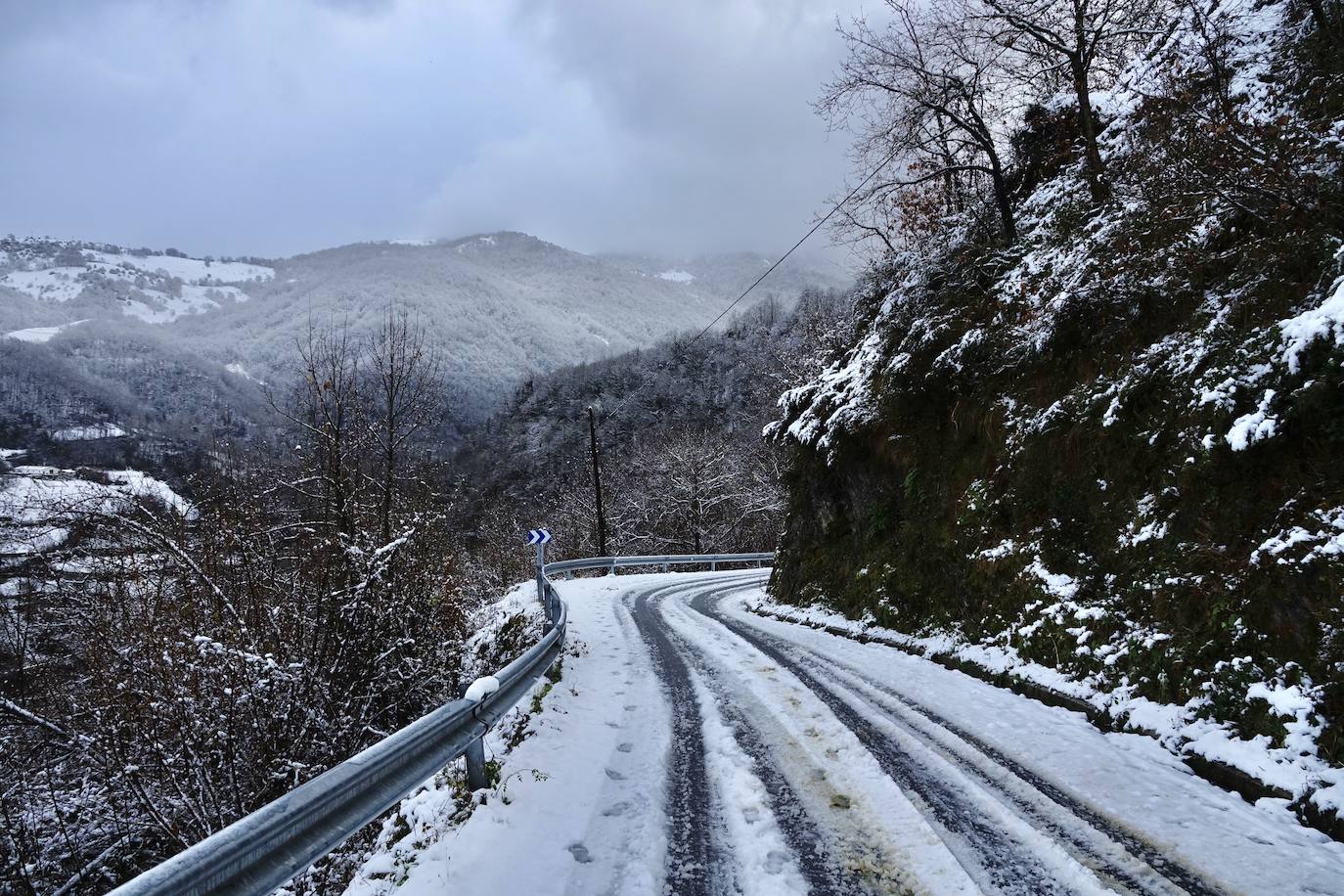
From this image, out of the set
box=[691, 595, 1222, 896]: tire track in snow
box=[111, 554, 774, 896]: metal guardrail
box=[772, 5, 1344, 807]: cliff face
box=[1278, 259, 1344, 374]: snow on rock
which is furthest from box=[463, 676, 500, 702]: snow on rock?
box=[1278, 259, 1344, 374]: snow on rock

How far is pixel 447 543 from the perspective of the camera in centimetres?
1134

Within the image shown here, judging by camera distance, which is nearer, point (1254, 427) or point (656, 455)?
point (1254, 427)

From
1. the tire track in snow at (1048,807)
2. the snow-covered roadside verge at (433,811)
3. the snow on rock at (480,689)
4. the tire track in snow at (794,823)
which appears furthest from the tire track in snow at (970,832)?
the snow on rock at (480,689)

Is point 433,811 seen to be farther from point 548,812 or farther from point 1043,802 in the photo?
point 1043,802

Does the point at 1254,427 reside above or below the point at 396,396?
below

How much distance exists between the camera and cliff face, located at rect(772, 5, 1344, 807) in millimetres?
4668

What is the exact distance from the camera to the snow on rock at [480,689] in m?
4.29

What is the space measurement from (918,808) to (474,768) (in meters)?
2.93

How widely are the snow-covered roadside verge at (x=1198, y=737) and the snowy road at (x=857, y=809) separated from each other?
0.14 metres

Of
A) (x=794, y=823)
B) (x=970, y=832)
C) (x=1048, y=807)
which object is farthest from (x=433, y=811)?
(x=1048, y=807)

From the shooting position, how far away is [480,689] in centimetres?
439

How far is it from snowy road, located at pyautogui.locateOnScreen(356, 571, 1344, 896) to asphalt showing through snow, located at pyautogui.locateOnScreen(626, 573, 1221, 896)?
0.04 ft

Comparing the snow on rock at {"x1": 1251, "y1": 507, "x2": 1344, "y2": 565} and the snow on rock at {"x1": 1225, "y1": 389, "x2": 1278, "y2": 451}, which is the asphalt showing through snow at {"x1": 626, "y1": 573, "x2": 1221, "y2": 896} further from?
the snow on rock at {"x1": 1225, "y1": 389, "x2": 1278, "y2": 451}

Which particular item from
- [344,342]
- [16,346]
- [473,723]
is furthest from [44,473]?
[16,346]
